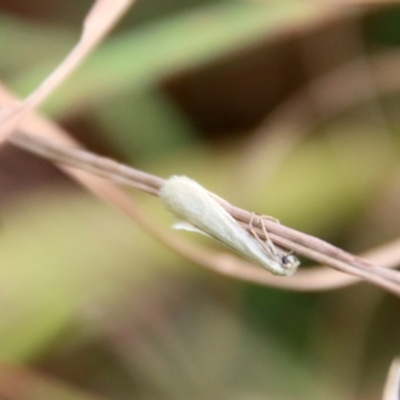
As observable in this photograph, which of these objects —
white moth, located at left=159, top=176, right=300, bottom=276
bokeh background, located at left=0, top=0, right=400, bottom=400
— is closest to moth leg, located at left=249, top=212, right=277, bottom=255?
white moth, located at left=159, top=176, right=300, bottom=276

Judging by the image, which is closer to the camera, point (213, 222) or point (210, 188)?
point (213, 222)

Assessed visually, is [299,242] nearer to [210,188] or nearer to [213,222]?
[213,222]

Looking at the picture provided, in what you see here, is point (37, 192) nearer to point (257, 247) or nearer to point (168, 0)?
point (168, 0)

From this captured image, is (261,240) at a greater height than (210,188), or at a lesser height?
lesser

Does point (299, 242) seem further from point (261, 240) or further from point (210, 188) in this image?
point (210, 188)

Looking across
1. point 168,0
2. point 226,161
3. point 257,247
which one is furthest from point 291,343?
point 168,0

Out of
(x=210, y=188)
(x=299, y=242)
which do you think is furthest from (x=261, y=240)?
(x=210, y=188)
